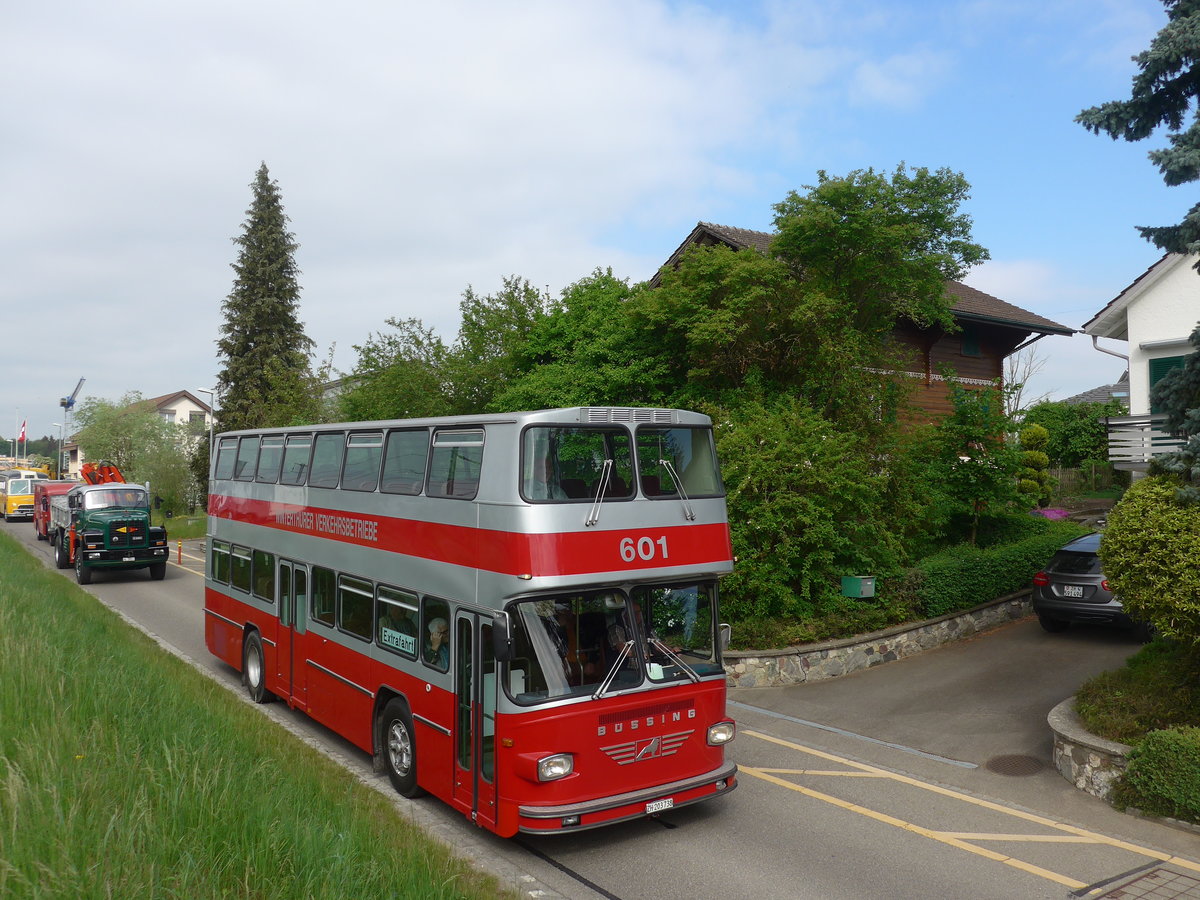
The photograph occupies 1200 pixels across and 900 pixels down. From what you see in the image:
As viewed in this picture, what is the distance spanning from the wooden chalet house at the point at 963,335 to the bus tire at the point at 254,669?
1558 cm

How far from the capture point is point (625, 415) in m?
8.15

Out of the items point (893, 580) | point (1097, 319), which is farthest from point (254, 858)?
point (1097, 319)

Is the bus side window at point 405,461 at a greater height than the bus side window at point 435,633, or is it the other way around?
the bus side window at point 405,461

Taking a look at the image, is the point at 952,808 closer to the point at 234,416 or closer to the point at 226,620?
the point at 226,620

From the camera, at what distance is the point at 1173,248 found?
30.5ft

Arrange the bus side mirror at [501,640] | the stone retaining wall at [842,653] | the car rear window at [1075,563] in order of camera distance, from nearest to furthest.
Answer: the bus side mirror at [501,640] < the stone retaining wall at [842,653] < the car rear window at [1075,563]

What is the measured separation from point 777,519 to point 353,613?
710 centimetres

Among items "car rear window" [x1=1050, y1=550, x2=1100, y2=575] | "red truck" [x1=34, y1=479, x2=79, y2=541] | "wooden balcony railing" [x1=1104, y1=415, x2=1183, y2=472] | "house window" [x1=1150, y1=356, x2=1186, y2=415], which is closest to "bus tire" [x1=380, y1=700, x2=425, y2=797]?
"car rear window" [x1=1050, y1=550, x2=1100, y2=575]

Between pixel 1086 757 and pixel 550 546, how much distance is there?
5.93 metres

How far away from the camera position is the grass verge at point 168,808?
181 inches

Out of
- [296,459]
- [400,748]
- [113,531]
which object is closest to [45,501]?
[113,531]

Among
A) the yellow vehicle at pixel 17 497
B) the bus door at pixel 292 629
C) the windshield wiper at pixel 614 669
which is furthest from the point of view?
the yellow vehicle at pixel 17 497

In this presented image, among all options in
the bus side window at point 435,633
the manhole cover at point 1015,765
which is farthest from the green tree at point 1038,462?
the bus side window at point 435,633

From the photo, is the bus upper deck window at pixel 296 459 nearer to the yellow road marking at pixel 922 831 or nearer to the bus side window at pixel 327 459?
the bus side window at pixel 327 459
